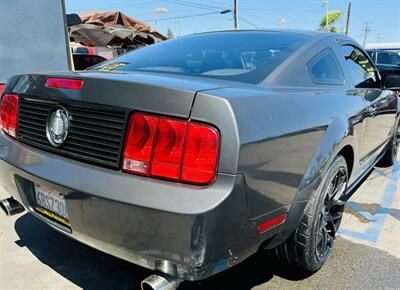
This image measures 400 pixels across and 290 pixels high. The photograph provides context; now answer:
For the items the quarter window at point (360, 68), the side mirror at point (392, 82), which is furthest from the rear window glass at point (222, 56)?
the side mirror at point (392, 82)

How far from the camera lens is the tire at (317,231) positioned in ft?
7.10

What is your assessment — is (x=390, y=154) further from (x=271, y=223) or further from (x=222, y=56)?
(x=271, y=223)

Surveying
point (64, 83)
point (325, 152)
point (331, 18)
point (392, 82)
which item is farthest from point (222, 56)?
point (331, 18)

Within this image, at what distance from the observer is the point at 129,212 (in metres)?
1.58

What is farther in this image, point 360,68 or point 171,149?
point 360,68

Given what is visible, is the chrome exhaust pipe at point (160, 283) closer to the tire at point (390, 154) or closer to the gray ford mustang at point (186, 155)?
the gray ford mustang at point (186, 155)

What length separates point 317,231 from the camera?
2305 mm

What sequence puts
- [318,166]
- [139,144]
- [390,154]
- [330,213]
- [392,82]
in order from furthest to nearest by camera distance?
1. [390,154]
2. [392,82]
3. [330,213]
4. [318,166]
5. [139,144]

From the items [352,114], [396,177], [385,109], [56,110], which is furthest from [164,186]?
[396,177]

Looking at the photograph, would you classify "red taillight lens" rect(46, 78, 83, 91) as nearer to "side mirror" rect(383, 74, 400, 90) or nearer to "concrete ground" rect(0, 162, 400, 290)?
"concrete ground" rect(0, 162, 400, 290)

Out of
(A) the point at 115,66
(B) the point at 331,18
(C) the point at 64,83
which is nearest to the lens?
(C) the point at 64,83

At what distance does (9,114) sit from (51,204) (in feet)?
2.35

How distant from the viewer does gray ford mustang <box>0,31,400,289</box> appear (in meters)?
1.54

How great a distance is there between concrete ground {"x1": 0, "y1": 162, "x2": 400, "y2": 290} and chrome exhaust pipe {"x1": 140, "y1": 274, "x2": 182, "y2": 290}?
2.26ft
